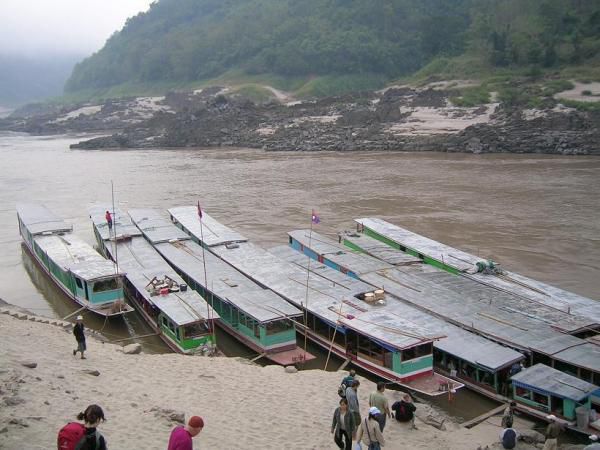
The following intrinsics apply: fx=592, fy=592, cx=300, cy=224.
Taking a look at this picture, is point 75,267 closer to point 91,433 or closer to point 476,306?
point 476,306

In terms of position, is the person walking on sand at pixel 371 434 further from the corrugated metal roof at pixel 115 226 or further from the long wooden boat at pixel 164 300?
the corrugated metal roof at pixel 115 226

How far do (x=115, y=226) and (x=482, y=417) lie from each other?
56.2 feet

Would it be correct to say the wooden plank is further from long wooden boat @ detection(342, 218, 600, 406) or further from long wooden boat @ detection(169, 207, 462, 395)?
long wooden boat @ detection(342, 218, 600, 406)

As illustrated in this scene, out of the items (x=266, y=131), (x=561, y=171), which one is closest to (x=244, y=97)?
(x=266, y=131)

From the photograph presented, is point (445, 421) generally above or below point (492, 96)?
below

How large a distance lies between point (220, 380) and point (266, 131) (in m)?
57.7

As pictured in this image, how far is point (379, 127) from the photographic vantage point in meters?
62.9

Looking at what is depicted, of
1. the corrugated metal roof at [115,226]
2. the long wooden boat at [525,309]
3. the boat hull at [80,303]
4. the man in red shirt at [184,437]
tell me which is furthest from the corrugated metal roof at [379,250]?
the man in red shirt at [184,437]

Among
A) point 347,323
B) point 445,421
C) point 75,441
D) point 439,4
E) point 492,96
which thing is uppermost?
point 439,4

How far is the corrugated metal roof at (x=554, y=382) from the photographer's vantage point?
1209 cm

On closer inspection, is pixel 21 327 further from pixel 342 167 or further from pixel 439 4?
pixel 439 4

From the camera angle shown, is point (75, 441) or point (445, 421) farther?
point (445, 421)

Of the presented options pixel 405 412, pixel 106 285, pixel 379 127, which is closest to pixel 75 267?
pixel 106 285

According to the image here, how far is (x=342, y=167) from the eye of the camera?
49.9 meters
